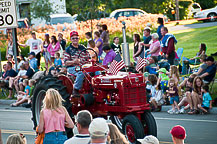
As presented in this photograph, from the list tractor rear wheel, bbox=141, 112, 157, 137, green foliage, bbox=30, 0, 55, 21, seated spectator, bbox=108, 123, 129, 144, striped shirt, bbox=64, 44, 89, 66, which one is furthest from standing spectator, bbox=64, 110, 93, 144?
green foliage, bbox=30, 0, 55, 21

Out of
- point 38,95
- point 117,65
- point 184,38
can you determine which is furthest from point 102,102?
point 184,38

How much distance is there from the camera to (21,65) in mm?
21672

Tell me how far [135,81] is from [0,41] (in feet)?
90.5

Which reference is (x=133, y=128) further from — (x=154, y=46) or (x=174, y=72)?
(x=154, y=46)

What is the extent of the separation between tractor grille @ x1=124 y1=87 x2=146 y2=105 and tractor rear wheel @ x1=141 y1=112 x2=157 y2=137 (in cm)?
37

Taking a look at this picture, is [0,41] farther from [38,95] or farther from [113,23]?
[38,95]

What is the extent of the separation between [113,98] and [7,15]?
3131mm

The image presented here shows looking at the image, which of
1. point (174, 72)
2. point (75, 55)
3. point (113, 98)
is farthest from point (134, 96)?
point (174, 72)

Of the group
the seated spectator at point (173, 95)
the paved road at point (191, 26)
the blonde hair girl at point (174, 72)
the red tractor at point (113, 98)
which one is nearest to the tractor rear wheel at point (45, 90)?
the red tractor at point (113, 98)

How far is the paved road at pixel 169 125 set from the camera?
1198 cm

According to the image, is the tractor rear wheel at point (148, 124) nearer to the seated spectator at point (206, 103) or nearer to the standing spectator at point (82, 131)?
the standing spectator at point (82, 131)

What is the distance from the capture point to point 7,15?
10.9m

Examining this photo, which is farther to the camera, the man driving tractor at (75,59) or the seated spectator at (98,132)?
the man driving tractor at (75,59)

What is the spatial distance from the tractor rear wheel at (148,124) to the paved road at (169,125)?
2.23 feet
